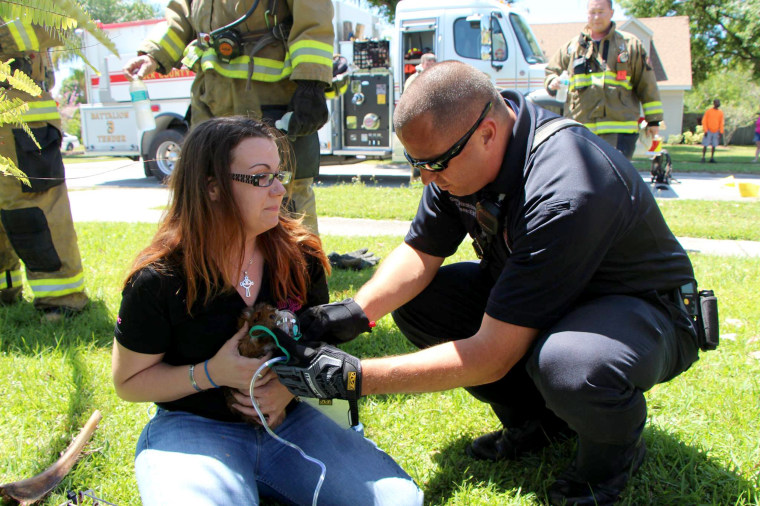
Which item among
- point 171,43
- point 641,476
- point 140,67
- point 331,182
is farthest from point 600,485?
point 331,182

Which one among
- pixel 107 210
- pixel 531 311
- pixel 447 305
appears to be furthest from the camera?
pixel 107 210

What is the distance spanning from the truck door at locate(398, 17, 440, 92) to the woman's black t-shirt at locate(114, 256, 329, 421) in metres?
10.2

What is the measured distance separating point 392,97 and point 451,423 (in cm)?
1040

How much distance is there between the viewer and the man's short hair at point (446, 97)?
1893mm

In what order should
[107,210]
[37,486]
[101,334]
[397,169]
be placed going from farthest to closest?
1. [397,169]
2. [107,210]
3. [101,334]
4. [37,486]

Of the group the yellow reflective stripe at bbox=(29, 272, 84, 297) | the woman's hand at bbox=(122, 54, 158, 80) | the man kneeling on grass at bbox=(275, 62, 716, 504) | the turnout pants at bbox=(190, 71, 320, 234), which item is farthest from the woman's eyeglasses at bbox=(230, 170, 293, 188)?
the yellow reflective stripe at bbox=(29, 272, 84, 297)

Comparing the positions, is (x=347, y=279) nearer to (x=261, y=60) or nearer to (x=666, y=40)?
(x=261, y=60)

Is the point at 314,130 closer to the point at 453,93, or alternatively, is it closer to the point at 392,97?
the point at 453,93

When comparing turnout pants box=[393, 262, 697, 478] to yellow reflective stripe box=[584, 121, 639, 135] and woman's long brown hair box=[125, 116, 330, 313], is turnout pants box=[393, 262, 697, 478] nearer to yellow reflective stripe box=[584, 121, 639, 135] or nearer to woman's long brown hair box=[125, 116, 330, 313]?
woman's long brown hair box=[125, 116, 330, 313]

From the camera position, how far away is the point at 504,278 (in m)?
1.87

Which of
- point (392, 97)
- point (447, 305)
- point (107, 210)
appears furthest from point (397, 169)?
point (447, 305)

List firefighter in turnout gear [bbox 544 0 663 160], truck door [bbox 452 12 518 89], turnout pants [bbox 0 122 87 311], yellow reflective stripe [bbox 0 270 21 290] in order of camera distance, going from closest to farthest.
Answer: turnout pants [bbox 0 122 87 311]
yellow reflective stripe [bbox 0 270 21 290]
firefighter in turnout gear [bbox 544 0 663 160]
truck door [bbox 452 12 518 89]

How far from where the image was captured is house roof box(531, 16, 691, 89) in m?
30.9

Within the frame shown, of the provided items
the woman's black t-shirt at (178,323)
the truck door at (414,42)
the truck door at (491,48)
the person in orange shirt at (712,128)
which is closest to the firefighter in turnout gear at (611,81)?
the woman's black t-shirt at (178,323)
